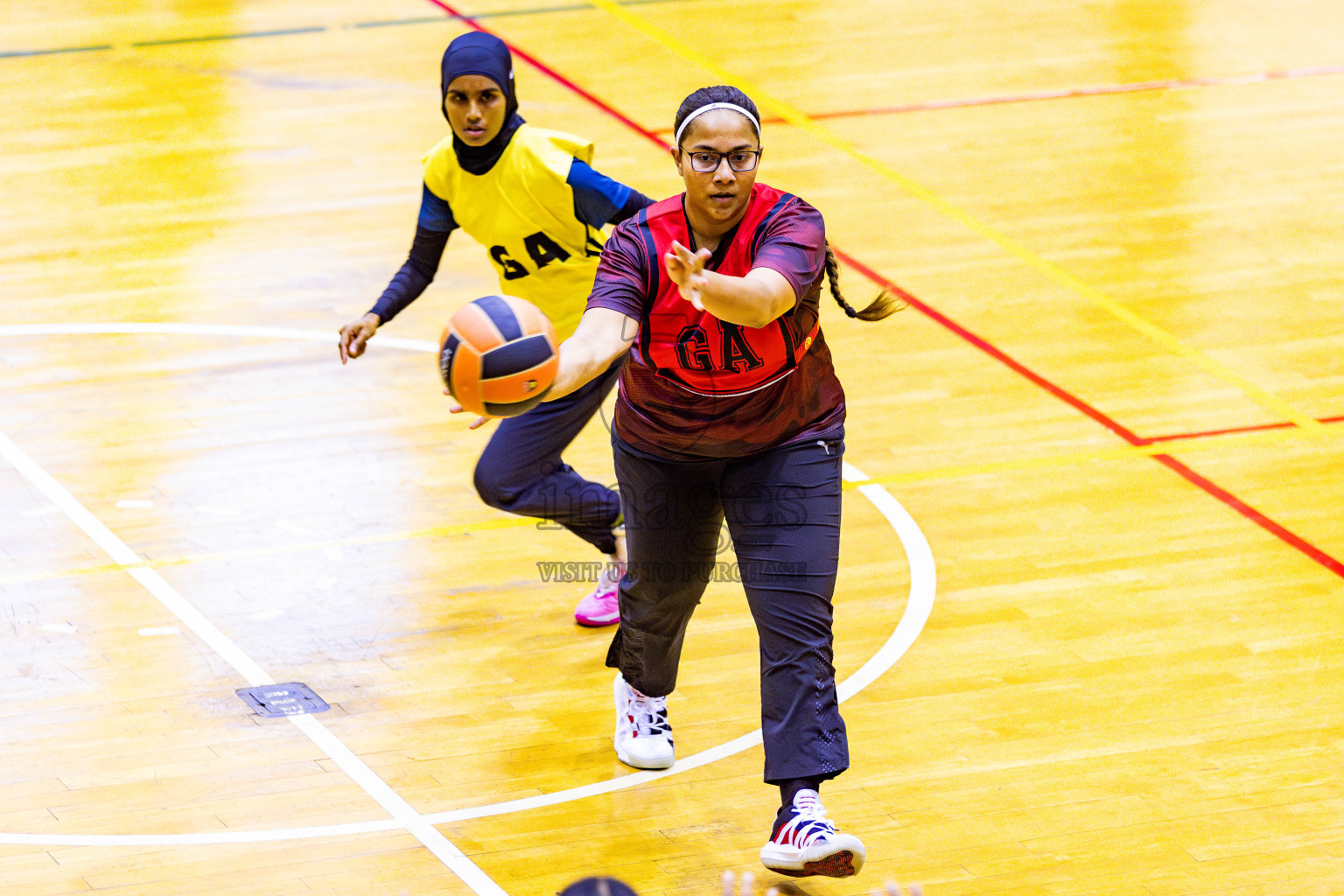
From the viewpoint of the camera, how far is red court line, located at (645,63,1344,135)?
1255 centimetres

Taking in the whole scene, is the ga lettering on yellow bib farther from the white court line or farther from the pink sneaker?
the white court line

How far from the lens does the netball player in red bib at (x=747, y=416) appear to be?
15.3 feet

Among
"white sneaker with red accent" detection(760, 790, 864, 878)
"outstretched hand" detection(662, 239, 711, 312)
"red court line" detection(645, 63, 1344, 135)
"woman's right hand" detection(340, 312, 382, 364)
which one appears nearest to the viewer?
"outstretched hand" detection(662, 239, 711, 312)

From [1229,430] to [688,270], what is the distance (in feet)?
14.7

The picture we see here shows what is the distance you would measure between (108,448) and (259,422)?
26.1 inches

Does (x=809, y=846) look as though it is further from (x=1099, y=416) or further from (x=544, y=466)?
(x=1099, y=416)

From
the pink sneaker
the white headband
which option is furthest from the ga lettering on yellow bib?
the white headband

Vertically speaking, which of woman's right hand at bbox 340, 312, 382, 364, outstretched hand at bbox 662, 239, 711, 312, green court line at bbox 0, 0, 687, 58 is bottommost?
woman's right hand at bbox 340, 312, 382, 364

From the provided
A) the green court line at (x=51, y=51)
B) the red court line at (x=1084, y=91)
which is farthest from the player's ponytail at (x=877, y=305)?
the green court line at (x=51, y=51)

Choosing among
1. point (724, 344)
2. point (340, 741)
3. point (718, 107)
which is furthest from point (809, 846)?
point (718, 107)

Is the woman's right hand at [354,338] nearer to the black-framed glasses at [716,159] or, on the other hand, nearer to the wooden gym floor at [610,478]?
the wooden gym floor at [610,478]

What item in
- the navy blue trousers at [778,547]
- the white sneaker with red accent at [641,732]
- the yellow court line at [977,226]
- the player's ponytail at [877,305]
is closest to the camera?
the navy blue trousers at [778,547]

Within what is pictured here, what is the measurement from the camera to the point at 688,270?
431cm

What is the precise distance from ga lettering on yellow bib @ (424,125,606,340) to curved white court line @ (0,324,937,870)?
1480 mm
